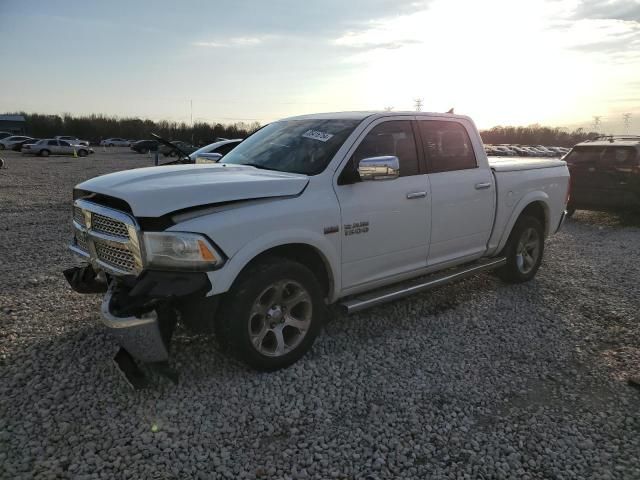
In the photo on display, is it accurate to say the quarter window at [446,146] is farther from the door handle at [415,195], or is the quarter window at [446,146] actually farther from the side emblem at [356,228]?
the side emblem at [356,228]

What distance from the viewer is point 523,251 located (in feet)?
19.1

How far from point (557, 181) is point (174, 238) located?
5034 millimetres

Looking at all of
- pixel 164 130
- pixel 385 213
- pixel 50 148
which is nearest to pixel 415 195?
pixel 385 213

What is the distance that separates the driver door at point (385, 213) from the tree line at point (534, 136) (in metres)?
85.6

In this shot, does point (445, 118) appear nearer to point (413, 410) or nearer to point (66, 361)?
point (413, 410)

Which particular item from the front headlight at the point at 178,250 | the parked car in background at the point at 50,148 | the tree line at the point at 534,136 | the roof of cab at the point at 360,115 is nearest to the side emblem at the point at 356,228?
the roof of cab at the point at 360,115

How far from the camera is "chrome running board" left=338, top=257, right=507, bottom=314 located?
3.88m

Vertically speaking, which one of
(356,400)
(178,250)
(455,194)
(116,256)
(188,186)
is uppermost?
(188,186)

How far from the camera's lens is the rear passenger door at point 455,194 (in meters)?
4.49

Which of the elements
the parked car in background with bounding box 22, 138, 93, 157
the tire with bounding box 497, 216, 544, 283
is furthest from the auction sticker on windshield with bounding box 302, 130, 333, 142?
the parked car in background with bounding box 22, 138, 93, 157

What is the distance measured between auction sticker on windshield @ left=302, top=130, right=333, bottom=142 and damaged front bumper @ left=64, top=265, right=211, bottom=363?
A: 1.71 meters

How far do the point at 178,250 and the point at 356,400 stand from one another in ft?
5.20

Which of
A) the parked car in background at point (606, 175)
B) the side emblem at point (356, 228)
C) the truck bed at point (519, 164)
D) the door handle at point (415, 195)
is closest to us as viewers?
the side emblem at point (356, 228)

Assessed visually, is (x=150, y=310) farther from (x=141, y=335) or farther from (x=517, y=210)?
(x=517, y=210)
